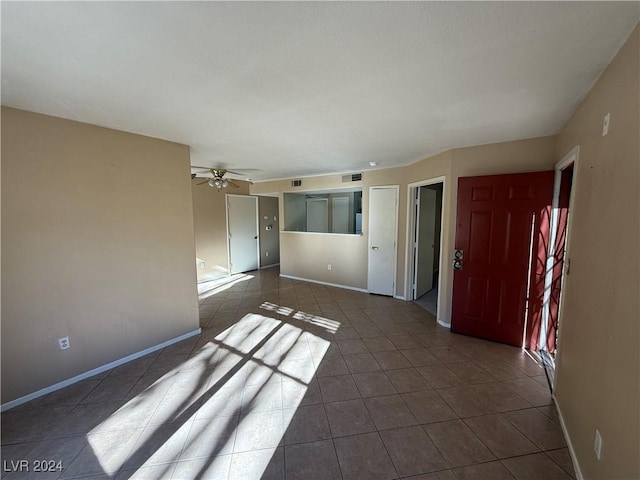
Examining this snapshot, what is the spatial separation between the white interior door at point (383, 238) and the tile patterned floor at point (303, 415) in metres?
1.57

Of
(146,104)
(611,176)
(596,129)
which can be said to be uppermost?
(146,104)

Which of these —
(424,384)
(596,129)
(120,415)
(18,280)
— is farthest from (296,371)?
(596,129)

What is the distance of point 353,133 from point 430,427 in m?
2.59

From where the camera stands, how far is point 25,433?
1791 mm

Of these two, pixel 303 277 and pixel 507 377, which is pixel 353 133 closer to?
pixel 507 377

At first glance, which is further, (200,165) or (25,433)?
(200,165)

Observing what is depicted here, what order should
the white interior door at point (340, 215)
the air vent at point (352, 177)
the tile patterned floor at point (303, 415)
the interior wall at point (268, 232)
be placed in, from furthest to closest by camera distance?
1. the interior wall at point (268, 232)
2. the white interior door at point (340, 215)
3. the air vent at point (352, 177)
4. the tile patterned floor at point (303, 415)

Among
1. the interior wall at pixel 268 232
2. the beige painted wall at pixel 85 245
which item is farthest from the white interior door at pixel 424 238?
the interior wall at pixel 268 232

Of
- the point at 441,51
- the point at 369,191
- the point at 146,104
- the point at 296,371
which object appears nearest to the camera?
the point at 441,51

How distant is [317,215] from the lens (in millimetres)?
5926

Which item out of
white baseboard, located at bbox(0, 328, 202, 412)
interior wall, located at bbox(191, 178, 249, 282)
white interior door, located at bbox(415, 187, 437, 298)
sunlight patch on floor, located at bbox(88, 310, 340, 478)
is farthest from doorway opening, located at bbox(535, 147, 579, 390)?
interior wall, located at bbox(191, 178, 249, 282)

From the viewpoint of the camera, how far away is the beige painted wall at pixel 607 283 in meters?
1.09

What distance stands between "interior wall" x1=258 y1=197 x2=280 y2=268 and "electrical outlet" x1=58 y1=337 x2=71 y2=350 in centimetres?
471

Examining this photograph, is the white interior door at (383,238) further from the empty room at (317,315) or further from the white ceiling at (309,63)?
the white ceiling at (309,63)
